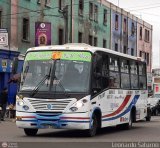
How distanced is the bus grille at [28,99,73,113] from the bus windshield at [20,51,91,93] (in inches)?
13.8

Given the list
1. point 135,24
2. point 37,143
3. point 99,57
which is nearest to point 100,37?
point 135,24

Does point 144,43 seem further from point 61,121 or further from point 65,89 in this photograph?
point 61,121

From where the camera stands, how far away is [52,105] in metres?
17.0

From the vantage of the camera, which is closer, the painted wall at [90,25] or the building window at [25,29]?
the building window at [25,29]

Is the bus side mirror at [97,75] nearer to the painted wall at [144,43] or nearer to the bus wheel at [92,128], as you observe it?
the bus wheel at [92,128]

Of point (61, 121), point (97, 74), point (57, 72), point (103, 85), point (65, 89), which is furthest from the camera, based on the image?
point (103, 85)

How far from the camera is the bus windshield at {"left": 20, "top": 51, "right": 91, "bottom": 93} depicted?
17250mm

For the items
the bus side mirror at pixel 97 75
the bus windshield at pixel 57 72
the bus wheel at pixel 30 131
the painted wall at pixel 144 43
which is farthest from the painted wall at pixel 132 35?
the bus windshield at pixel 57 72

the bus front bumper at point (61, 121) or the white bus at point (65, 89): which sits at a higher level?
the white bus at point (65, 89)

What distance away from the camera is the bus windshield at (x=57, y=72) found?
17250mm

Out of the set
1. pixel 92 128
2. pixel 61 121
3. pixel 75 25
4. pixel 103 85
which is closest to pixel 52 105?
pixel 61 121

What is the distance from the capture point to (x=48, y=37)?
111 feet

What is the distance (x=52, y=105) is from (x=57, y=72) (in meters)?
1.16

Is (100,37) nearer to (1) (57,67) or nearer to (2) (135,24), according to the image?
(2) (135,24)
